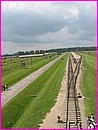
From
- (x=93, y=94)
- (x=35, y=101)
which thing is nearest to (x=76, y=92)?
(x=93, y=94)

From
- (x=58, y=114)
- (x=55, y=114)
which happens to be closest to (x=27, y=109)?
(x=55, y=114)

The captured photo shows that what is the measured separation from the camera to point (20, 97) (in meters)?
34.2

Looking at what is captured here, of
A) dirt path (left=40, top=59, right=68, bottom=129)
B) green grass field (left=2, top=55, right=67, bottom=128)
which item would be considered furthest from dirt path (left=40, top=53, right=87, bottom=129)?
green grass field (left=2, top=55, right=67, bottom=128)

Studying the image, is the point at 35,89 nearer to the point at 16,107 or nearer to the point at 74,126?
the point at 16,107

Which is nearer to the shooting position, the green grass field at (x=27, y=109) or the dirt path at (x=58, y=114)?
the dirt path at (x=58, y=114)

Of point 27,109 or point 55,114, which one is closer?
point 55,114

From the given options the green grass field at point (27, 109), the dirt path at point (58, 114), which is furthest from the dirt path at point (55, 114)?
the green grass field at point (27, 109)

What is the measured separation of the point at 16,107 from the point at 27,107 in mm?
1067

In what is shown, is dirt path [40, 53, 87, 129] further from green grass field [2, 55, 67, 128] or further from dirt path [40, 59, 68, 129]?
green grass field [2, 55, 67, 128]

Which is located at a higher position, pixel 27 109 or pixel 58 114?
pixel 58 114

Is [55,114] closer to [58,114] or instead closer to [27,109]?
[58,114]

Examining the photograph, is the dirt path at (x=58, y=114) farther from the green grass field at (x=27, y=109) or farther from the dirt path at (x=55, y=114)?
the green grass field at (x=27, y=109)

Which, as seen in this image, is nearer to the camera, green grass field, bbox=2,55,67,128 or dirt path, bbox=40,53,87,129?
dirt path, bbox=40,53,87,129

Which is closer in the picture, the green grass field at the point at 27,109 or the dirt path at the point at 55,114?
the dirt path at the point at 55,114
